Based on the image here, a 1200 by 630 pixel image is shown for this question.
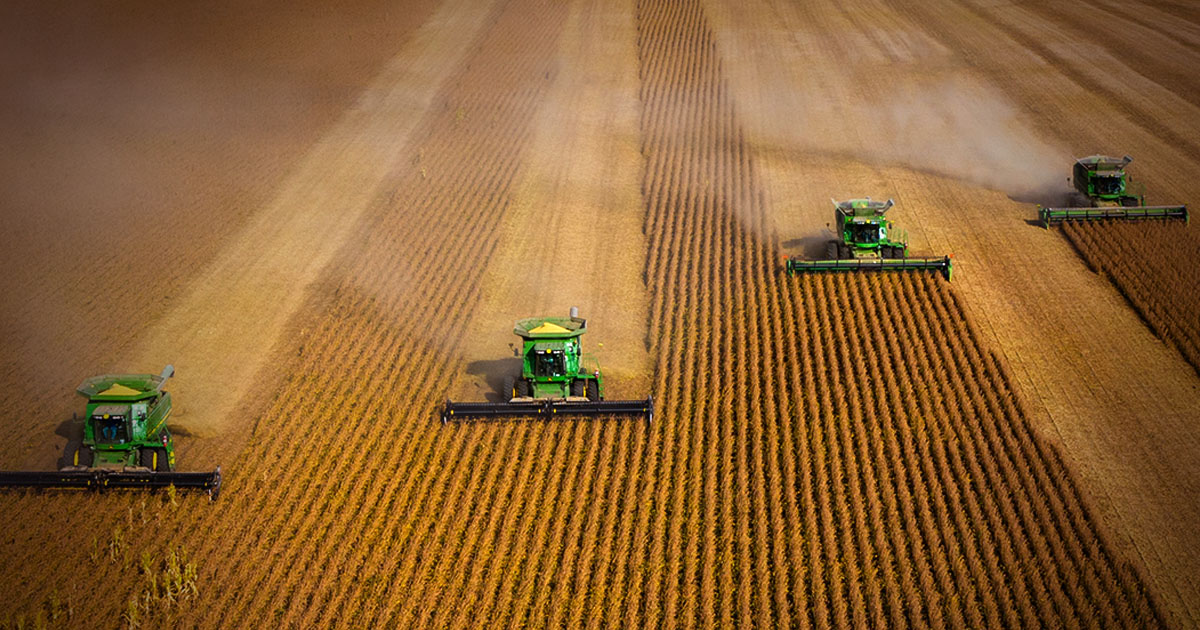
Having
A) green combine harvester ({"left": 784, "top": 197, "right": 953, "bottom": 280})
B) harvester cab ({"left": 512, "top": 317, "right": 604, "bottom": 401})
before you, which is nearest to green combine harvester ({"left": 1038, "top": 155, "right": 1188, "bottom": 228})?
green combine harvester ({"left": 784, "top": 197, "right": 953, "bottom": 280})

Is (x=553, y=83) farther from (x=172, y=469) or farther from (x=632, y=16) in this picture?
(x=172, y=469)

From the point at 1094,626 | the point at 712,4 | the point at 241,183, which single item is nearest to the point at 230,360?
the point at 241,183

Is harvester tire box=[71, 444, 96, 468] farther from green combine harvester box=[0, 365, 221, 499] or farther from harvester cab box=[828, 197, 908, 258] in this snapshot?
harvester cab box=[828, 197, 908, 258]

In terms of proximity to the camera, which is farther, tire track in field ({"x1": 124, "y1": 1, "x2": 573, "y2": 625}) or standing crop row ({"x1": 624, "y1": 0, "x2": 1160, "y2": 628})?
tire track in field ({"x1": 124, "y1": 1, "x2": 573, "y2": 625})

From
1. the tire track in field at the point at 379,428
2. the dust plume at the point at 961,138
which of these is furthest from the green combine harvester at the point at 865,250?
the tire track in field at the point at 379,428

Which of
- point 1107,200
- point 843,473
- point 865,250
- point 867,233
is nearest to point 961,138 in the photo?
point 1107,200

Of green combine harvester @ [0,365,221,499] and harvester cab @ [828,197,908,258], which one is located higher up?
harvester cab @ [828,197,908,258]
